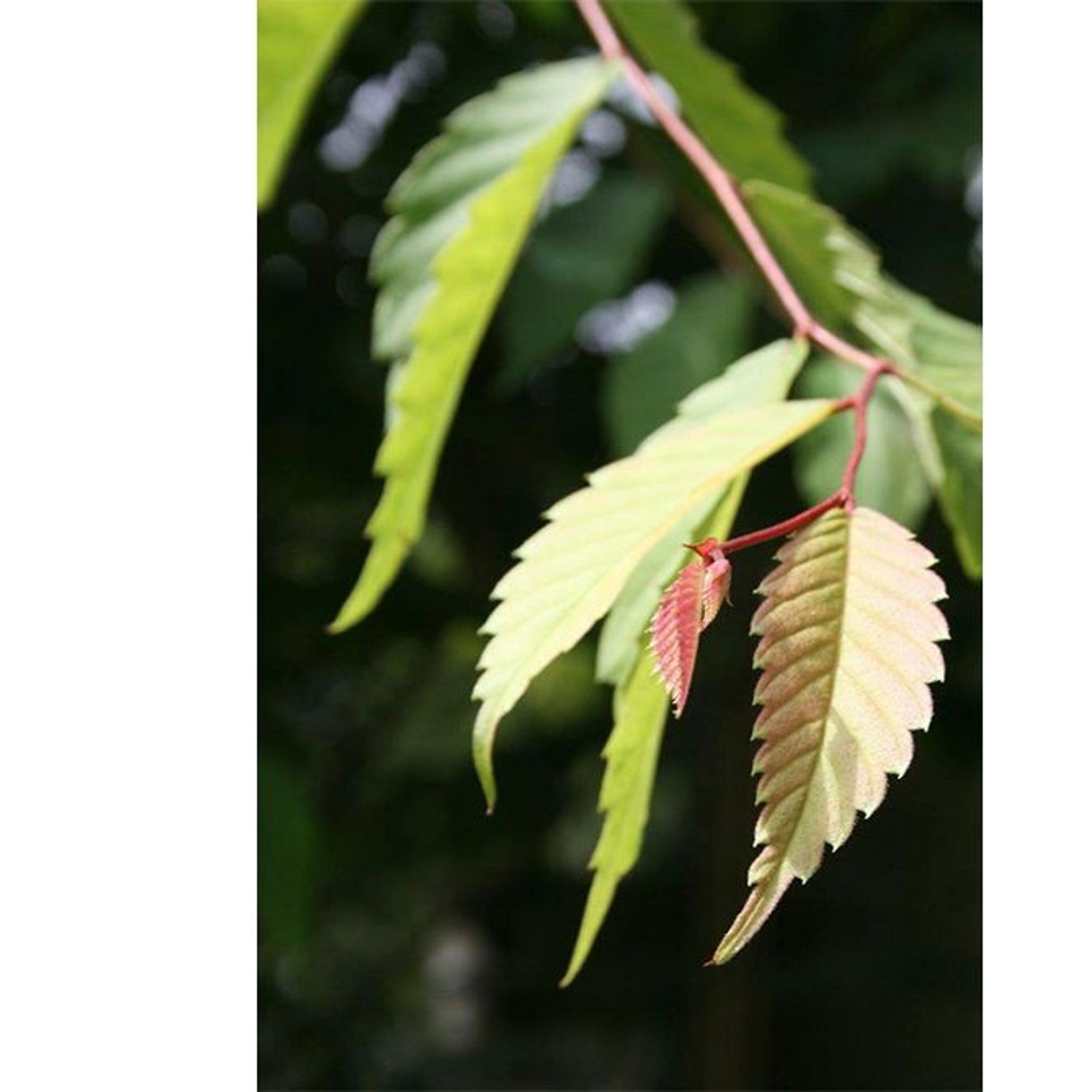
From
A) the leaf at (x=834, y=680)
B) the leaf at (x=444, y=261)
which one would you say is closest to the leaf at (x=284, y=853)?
the leaf at (x=444, y=261)

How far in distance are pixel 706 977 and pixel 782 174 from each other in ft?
5.40

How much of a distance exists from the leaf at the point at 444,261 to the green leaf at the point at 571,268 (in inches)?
14.1

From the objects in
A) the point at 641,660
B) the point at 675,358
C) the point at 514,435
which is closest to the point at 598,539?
the point at 641,660

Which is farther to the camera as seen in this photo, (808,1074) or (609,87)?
(808,1074)

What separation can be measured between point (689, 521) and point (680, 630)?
0.13 meters

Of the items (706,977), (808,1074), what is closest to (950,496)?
(706,977)

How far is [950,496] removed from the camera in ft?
1.75

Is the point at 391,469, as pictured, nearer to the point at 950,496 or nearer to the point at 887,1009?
the point at 950,496

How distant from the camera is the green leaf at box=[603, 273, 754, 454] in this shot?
885mm

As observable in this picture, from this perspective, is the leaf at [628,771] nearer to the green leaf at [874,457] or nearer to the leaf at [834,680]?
the leaf at [834,680]

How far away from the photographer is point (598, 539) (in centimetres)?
39

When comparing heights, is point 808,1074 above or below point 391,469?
below

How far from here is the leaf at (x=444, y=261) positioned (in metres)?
0.54

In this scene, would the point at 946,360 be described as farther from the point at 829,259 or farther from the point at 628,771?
the point at 628,771
